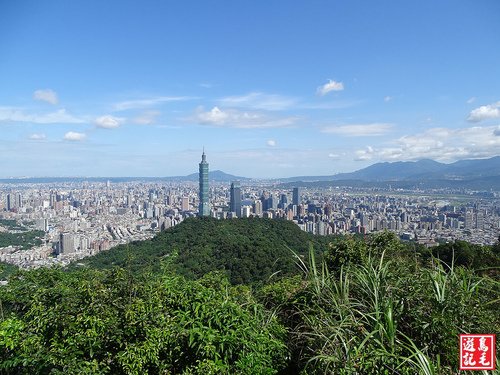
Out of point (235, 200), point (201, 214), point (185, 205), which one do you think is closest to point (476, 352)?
point (201, 214)

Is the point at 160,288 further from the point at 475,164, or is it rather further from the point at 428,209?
the point at 475,164

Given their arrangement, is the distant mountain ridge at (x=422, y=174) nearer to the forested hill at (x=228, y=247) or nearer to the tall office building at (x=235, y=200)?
the tall office building at (x=235, y=200)

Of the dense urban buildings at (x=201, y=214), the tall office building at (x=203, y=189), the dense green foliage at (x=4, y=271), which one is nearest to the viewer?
the dense green foliage at (x=4, y=271)

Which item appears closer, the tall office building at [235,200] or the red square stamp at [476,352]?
the red square stamp at [476,352]

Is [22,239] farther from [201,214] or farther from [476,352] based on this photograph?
[476,352]

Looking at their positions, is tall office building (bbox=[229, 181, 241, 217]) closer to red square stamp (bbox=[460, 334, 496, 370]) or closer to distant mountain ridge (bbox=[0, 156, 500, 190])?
distant mountain ridge (bbox=[0, 156, 500, 190])

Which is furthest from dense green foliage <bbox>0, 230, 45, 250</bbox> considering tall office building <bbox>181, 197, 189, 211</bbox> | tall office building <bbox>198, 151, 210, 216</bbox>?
tall office building <bbox>181, 197, 189, 211</bbox>

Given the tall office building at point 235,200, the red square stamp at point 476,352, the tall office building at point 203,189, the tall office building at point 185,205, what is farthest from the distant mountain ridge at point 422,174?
the red square stamp at point 476,352

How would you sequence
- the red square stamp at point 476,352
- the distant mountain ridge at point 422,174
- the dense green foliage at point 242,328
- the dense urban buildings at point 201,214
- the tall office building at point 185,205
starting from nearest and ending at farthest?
the red square stamp at point 476,352 → the dense green foliage at point 242,328 → the dense urban buildings at point 201,214 → the tall office building at point 185,205 → the distant mountain ridge at point 422,174
